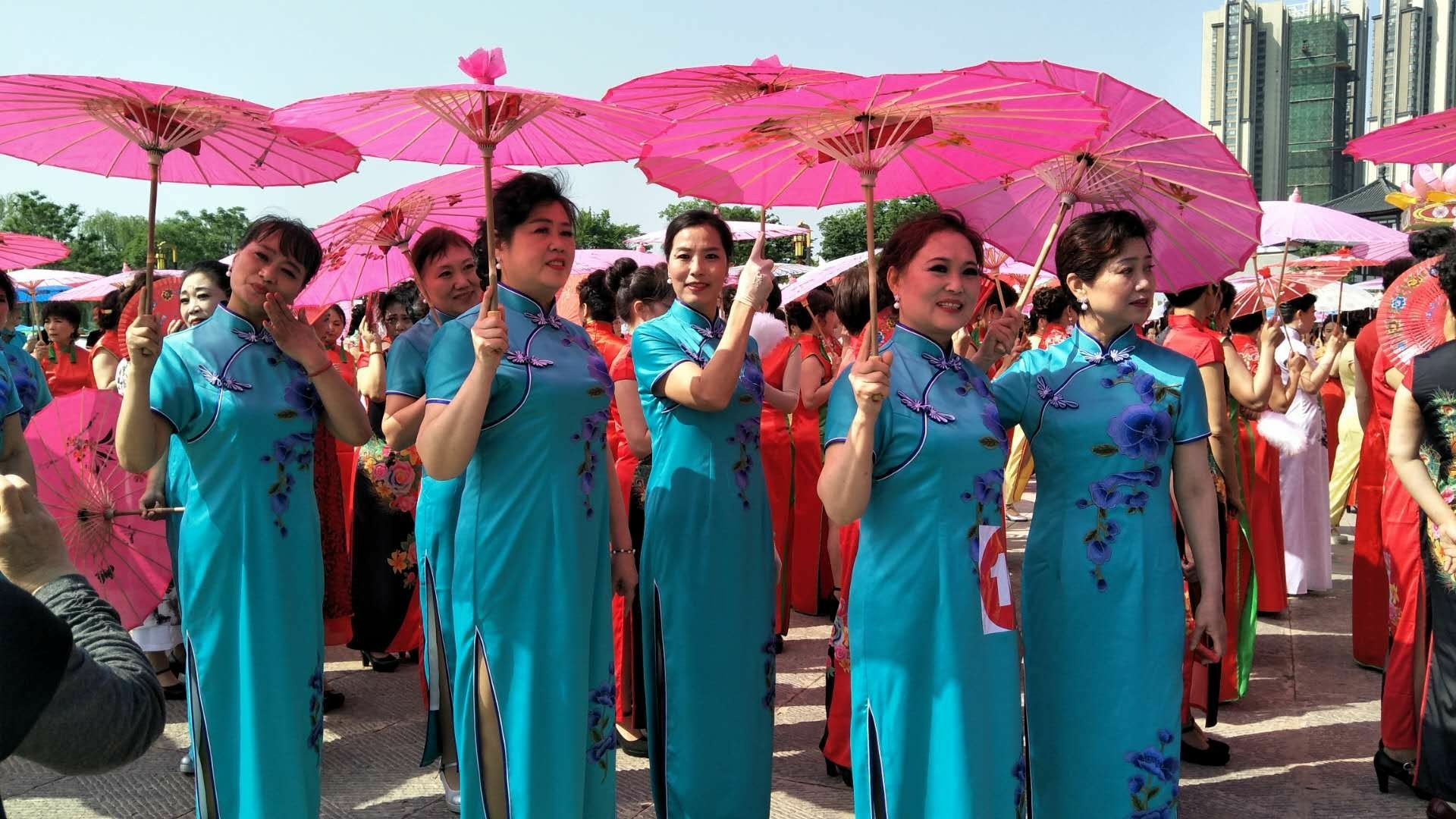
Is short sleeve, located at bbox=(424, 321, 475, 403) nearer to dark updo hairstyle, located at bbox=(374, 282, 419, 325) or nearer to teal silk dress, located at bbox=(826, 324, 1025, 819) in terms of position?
teal silk dress, located at bbox=(826, 324, 1025, 819)

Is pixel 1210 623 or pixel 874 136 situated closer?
pixel 874 136

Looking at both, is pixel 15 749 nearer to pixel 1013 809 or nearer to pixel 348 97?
pixel 348 97

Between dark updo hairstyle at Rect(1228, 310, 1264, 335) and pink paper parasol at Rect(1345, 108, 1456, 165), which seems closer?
pink paper parasol at Rect(1345, 108, 1456, 165)

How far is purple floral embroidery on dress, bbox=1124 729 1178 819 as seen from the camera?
102 inches

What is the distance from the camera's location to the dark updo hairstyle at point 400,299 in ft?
16.4

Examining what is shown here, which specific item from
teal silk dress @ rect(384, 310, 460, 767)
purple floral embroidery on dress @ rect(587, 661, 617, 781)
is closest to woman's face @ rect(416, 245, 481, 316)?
teal silk dress @ rect(384, 310, 460, 767)

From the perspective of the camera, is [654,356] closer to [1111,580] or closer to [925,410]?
[925,410]

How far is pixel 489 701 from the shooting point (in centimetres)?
259

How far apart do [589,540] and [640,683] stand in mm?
1572

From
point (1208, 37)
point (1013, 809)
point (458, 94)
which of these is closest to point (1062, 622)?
point (1013, 809)

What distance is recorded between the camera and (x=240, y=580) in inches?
111

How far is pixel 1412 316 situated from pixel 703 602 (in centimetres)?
247

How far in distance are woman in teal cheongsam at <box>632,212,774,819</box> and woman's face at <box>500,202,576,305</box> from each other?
0.40m

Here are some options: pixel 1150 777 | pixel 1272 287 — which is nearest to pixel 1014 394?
pixel 1150 777
